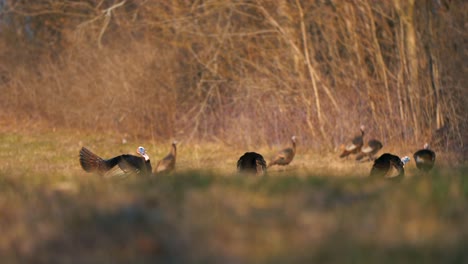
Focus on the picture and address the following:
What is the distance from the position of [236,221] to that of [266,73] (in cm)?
1536

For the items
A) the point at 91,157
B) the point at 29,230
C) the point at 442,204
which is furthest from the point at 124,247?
the point at 91,157

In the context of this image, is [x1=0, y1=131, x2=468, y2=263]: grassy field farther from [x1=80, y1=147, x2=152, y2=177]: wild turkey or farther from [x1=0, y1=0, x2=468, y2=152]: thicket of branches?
[x1=0, y1=0, x2=468, y2=152]: thicket of branches

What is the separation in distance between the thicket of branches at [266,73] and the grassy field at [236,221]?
11287 millimetres

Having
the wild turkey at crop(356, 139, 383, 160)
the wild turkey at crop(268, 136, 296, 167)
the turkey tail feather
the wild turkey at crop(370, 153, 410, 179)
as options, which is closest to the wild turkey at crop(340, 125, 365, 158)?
the wild turkey at crop(356, 139, 383, 160)

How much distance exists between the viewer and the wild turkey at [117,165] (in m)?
11.9

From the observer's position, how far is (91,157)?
13.0 meters

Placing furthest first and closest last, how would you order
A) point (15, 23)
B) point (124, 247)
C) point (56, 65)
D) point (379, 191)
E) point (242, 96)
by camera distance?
point (15, 23) → point (56, 65) → point (242, 96) → point (379, 191) → point (124, 247)

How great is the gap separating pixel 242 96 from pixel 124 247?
15.9 m

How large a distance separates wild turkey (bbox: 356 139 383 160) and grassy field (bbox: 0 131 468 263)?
9906 mm

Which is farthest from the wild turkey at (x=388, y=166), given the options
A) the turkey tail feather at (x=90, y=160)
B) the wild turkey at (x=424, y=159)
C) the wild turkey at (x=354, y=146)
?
the wild turkey at (x=354, y=146)

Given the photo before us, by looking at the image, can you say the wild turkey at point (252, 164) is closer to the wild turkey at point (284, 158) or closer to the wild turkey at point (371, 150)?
the wild turkey at point (284, 158)

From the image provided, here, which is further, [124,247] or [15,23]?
[15,23]

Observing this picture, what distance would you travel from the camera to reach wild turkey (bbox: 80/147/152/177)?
11859 mm

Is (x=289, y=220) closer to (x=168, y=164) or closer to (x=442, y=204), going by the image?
(x=442, y=204)
